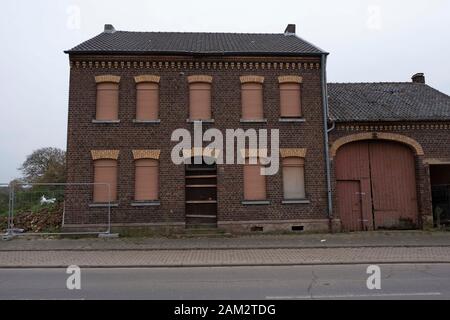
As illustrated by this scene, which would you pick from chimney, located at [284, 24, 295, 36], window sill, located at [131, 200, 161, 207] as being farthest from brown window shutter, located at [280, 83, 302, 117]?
window sill, located at [131, 200, 161, 207]

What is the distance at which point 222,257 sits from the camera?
12539 mm

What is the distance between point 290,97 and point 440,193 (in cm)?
834

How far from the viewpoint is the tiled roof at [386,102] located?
1902 cm

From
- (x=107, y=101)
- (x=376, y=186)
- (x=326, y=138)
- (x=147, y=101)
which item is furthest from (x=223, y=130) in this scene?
(x=376, y=186)

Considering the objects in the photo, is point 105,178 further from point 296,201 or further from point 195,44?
point 296,201

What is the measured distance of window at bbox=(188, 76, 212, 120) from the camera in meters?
18.6

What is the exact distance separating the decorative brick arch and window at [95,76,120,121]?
978 centimetres

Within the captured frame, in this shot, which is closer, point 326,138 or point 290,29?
point 326,138

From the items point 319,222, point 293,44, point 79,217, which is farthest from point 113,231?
point 293,44

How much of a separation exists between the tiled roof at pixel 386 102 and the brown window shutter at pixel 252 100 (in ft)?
10.9

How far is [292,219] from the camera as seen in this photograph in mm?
18141

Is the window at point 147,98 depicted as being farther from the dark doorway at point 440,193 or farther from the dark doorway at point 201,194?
the dark doorway at point 440,193

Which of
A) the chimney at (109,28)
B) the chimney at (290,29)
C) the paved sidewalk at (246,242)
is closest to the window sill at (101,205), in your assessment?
the paved sidewalk at (246,242)
